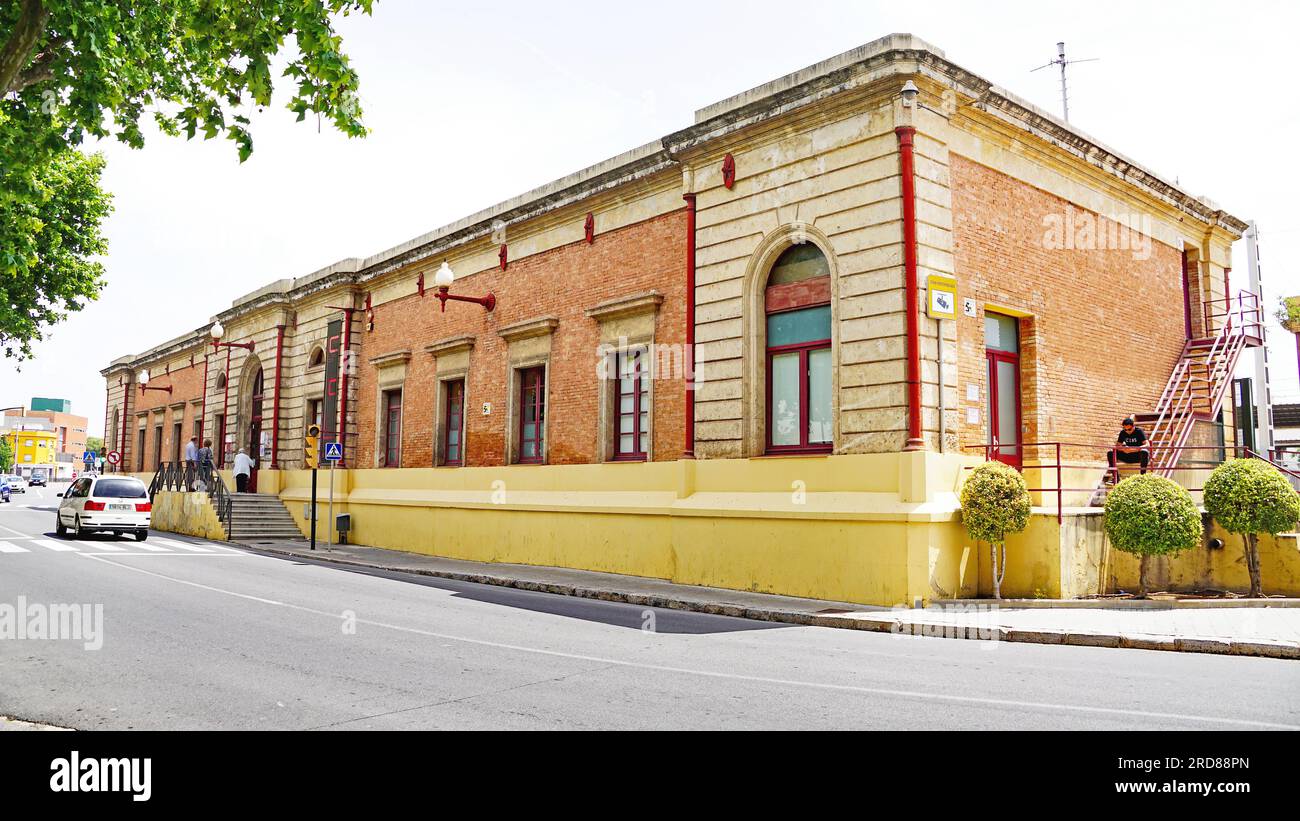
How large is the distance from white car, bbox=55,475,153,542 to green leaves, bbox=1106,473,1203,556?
22727 mm

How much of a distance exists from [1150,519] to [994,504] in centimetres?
201

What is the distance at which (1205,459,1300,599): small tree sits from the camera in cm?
1145

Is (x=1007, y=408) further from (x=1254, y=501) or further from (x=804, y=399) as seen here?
(x=1254, y=501)

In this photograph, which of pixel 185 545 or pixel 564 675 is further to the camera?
pixel 185 545

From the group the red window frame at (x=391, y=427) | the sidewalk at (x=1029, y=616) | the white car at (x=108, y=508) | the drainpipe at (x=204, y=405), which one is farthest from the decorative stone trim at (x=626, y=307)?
the drainpipe at (x=204, y=405)

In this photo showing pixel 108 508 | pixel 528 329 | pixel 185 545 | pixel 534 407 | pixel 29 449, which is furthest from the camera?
pixel 29 449

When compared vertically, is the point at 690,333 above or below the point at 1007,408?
above

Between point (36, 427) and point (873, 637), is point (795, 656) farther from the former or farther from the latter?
point (36, 427)

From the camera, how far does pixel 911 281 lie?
11.9m

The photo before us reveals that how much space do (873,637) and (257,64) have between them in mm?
8538

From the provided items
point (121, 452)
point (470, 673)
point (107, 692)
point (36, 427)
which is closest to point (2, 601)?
point (107, 692)

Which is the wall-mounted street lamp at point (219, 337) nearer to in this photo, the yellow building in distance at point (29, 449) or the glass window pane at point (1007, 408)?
the glass window pane at point (1007, 408)

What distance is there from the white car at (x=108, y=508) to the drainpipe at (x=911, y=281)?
20.6 metres

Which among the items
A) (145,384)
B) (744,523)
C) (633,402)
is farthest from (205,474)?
(744,523)
